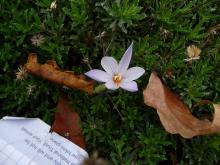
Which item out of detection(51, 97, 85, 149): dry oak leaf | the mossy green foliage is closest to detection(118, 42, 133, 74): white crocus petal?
the mossy green foliage

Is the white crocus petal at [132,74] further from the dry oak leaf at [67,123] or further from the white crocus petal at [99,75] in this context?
the dry oak leaf at [67,123]

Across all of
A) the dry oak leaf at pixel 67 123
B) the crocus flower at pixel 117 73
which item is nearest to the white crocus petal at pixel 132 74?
the crocus flower at pixel 117 73

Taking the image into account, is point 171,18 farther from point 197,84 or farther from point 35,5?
point 35,5

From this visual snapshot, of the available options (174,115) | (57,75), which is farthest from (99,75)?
(174,115)

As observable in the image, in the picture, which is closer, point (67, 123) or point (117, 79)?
point (117, 79)

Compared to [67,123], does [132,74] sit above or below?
above

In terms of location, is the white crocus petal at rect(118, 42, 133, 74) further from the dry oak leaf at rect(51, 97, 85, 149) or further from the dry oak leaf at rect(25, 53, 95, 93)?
the dry oak leaf at rect(51, 97, 85, 149)

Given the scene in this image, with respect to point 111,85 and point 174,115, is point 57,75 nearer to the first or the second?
point 111,85

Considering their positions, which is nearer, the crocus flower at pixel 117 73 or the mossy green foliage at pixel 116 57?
the crocus flower at pixel 117 73
